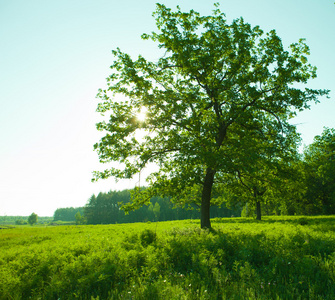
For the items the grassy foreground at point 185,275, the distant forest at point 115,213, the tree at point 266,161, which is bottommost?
the distant forest at point 115,213

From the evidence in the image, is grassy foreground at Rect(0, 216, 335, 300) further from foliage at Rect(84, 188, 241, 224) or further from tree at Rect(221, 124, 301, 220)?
foliage at Rect(84, 188, 241, 224)

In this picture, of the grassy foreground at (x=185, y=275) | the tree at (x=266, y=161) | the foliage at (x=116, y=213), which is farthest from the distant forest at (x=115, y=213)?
the grassy foreground at (x=185, y=275)

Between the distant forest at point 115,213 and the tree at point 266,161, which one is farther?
the distant forest at point 115,213

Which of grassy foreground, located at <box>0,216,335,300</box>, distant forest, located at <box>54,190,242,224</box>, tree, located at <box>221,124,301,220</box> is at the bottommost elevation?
distant forest, located at <box>54,190,242,224</box>

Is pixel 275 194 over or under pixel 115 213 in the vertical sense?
over

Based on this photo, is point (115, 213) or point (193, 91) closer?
point (193, 91)

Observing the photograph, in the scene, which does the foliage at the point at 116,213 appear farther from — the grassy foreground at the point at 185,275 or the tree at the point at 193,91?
the grassy foreground at the point at 185,275

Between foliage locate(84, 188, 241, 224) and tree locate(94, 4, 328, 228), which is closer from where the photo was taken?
tree locate(94, 4, 328, 228)

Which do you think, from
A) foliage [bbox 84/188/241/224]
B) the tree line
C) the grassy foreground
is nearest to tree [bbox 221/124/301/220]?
the tree line

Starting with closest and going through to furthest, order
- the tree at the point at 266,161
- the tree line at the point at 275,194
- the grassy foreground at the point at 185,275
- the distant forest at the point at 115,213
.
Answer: the grassy foreground at the point at 185,275, the tree at the point at 266,161, the tree line at the point at 275,194, the distant forest at the point at 115,213

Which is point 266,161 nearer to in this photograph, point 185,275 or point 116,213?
point 185,275

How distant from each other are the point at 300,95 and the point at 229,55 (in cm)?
551

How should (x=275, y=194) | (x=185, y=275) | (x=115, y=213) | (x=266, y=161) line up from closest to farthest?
(x=185, y=275), (x=266, y=161), (x=275, y=194), (x=115, y=213)

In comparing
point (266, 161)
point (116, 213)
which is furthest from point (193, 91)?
point (116, 213)
